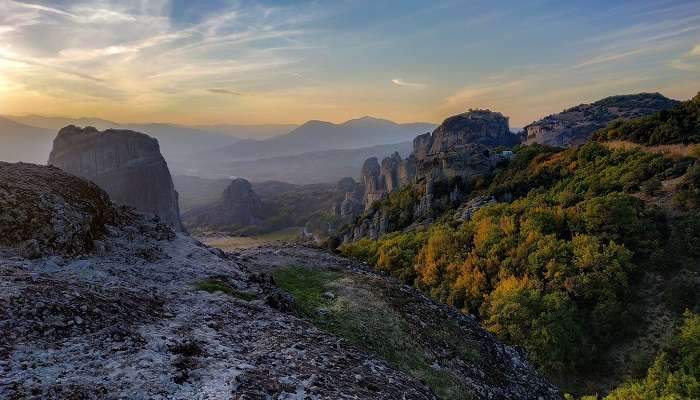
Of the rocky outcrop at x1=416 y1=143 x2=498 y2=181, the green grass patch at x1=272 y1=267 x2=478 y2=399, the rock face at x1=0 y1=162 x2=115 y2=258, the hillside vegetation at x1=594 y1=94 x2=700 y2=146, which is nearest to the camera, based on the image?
the rock face at x1=0 y1=162 x2=115 y2=258

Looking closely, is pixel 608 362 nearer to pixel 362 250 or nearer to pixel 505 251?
pixel 505 251

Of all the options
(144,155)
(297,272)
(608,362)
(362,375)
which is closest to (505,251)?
(608,362)

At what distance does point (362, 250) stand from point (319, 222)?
437ft

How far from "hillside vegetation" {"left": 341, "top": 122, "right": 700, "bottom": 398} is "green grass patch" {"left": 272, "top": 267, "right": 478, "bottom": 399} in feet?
46.7

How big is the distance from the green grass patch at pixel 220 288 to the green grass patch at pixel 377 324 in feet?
9.68

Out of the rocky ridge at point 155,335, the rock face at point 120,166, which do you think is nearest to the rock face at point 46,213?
the rocky ridge at point 155,335

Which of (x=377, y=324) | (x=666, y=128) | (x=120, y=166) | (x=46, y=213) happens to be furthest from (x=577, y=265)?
(x=120, y=166)

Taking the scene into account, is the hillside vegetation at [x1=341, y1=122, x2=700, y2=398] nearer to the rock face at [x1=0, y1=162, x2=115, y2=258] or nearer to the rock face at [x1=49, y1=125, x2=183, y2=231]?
the rock face at [x1=0, y1=162, x2=115, y2=258]

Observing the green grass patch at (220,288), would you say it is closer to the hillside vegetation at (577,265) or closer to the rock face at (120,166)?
the hillside vegetation at (577,265)

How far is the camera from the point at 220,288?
19.9 meters

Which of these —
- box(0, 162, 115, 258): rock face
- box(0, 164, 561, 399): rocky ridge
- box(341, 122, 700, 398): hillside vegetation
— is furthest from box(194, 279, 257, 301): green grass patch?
box(341, 122, 700, 398): hillside vegetation

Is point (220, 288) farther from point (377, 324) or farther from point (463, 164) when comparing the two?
point (463, 164)

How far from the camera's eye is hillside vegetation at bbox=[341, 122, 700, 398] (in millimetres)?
32969

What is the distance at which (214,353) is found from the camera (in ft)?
44.4
